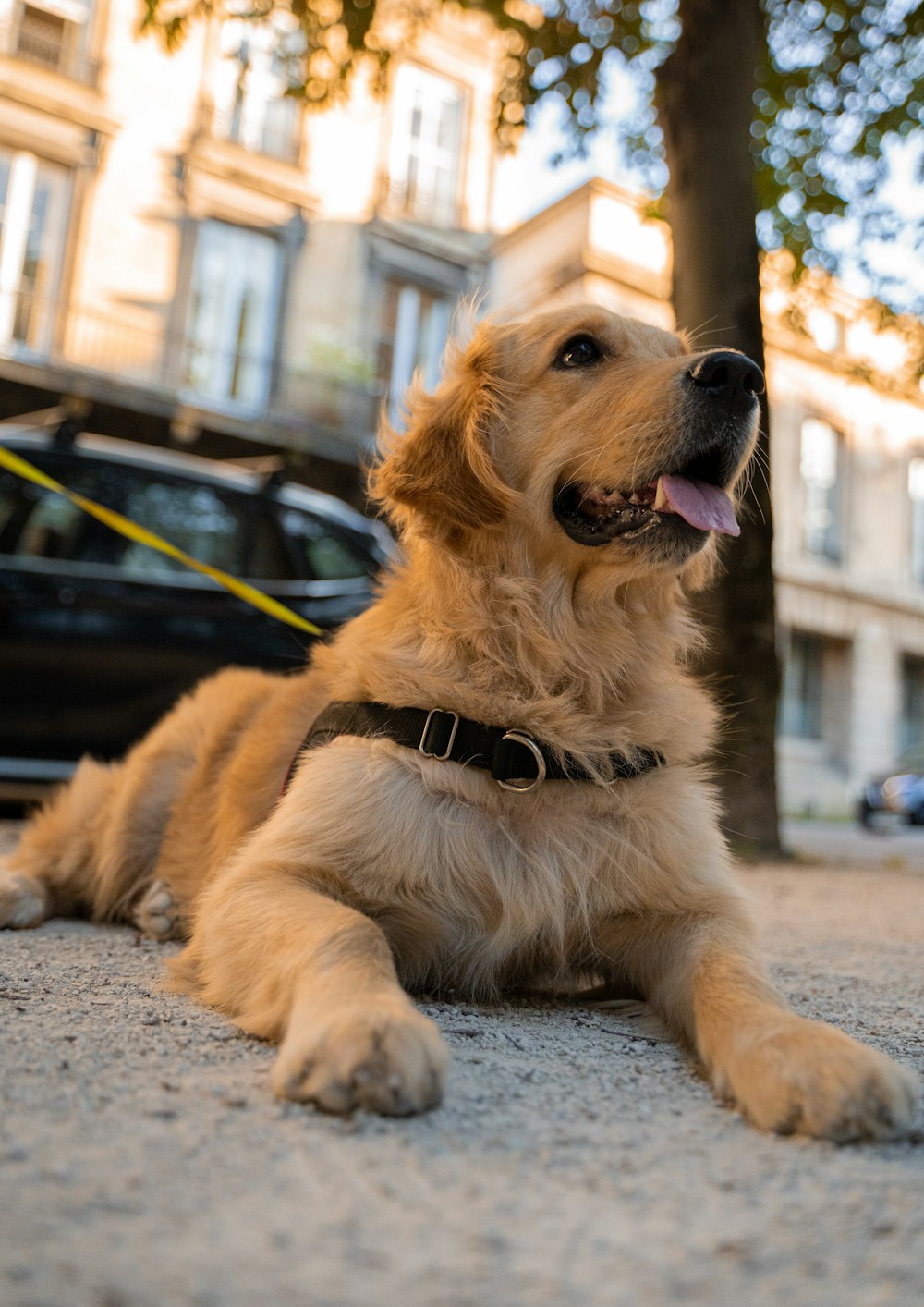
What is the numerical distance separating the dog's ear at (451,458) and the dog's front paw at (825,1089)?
1399mm

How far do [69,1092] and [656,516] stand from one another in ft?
5.49

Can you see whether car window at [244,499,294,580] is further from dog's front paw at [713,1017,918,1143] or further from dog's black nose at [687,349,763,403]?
dog's front paw at [713,1017,918,1143]

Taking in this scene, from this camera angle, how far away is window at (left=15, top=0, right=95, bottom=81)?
17.2 meters

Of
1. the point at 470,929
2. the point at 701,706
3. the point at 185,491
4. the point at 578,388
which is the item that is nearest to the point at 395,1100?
the point at 470,929

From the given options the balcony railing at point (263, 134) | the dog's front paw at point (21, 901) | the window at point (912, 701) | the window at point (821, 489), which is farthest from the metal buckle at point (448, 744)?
the window at point (912, 701)

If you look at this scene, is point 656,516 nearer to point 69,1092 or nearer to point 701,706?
point 701,706

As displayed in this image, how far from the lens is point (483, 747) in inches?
85.7

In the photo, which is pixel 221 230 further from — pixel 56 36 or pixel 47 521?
pixel 47 521

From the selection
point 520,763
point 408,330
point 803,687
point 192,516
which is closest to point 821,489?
point 803,687

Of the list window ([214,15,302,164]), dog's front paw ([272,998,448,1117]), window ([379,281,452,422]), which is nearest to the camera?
dog's front paw ([272,998,448,1117])

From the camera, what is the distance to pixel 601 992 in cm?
236

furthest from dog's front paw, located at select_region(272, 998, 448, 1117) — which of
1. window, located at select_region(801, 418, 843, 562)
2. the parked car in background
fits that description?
window, located at select_region(801, 418, 843, 562)

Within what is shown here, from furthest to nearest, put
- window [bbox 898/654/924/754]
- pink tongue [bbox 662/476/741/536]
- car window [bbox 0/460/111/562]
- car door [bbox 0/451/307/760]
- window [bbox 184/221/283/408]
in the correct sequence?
1. window [bbox 898/654/924/754]
2. window [bbox 184/221/283/408]
3. car window [bbox 0/460/111/562]
4. car door [bbox 0/451/307/760]
5. pink tongue [bbox 662/476/741/536]

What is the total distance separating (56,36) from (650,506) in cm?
1913
